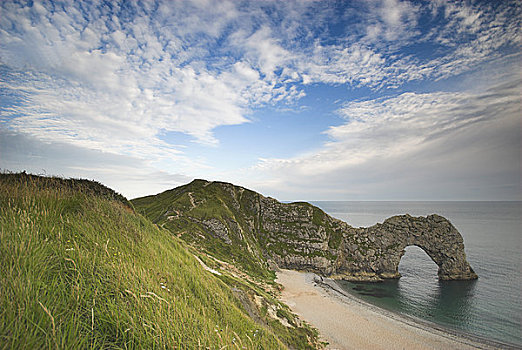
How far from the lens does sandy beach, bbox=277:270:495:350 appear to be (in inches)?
1233

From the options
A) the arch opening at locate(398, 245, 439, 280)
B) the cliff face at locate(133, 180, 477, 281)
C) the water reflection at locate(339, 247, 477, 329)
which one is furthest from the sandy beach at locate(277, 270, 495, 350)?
the arch opening at locate(398, 245, 439, 280)

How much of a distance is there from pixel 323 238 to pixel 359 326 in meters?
34.4

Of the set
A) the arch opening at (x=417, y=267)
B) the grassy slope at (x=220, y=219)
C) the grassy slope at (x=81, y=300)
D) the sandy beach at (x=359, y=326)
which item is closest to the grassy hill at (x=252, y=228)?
the grassy slope at (x=220, y=219)

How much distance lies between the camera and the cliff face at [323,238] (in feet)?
201

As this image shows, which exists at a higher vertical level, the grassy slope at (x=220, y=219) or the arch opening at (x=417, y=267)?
the grassy slope at (x=220, y=219)

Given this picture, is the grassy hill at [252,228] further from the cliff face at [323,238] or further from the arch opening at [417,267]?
the arch opening at [417,267]

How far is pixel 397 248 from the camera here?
227 feet

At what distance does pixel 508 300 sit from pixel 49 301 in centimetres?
7735

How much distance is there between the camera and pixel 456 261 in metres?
65.3

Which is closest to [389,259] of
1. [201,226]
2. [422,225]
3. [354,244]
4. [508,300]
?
[354,244]

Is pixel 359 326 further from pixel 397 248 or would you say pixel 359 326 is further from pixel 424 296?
pixel 397 248

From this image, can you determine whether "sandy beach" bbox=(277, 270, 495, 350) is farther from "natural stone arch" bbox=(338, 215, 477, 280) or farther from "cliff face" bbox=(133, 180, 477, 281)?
"natural stone arch" bbox=(338, 215, 477, 280)

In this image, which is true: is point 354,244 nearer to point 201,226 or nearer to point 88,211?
point 201,226

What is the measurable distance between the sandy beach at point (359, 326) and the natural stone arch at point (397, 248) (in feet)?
69.5
